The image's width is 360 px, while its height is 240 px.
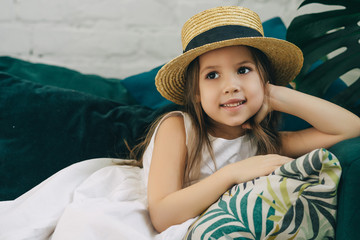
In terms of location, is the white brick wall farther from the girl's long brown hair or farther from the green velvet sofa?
the girl's long brown hair

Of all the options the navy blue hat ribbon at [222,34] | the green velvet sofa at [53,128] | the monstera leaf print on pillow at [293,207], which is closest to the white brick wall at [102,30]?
the green velvet sofa at [53,128]

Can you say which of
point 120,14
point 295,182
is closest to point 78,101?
point 120,14

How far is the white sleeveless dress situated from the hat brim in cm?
9

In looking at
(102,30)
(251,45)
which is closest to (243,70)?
(251,45)

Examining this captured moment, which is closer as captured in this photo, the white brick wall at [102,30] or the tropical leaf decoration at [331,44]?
the tropical leaf decoration at [331,44]

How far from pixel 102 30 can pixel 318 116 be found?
1031 millimetres

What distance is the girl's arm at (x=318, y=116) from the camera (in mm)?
879

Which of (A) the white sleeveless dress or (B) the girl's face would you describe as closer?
(A) the white sleeveless dress

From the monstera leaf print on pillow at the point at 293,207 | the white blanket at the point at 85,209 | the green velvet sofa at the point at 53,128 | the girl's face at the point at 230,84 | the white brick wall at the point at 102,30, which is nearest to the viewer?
the monstera leaf print on pillow at the point at 293,207

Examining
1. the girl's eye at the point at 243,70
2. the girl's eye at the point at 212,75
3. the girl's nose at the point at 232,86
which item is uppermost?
the girl's eye at the point at 243,70

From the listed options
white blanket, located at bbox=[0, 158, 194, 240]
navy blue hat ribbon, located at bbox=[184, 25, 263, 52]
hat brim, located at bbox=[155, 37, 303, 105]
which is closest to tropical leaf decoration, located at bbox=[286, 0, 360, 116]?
hat brim, located at bbox=[155, 37, 303, 105]

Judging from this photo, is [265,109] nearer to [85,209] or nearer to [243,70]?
[243,70]

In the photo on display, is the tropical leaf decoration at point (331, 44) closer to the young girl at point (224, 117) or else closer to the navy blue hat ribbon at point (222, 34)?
the young girl at point (224, 117)

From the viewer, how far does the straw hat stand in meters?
0.82
